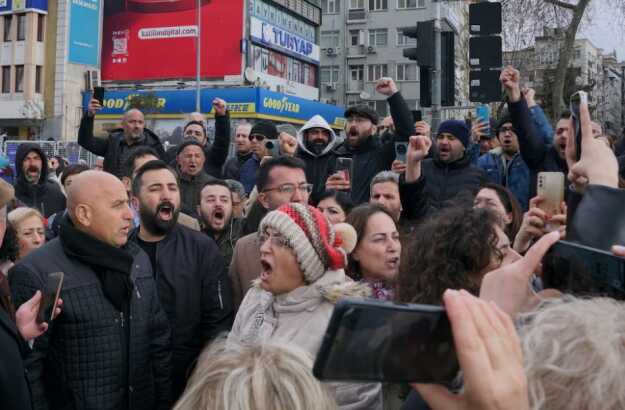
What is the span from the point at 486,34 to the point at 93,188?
564 cm

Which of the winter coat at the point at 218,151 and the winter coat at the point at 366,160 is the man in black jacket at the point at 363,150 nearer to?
the winter coat at the point at 366,160

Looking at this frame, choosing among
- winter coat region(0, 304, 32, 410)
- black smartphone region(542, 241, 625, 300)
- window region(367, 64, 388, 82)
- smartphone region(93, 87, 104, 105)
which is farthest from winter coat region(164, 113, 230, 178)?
window region(367, 64, 388, 82)

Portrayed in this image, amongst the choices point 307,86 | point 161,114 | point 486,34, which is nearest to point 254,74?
point 161,114

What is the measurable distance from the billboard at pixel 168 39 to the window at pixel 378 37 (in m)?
18.4

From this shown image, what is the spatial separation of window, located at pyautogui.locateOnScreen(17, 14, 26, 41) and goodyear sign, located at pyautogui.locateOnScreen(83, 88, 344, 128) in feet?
16.3

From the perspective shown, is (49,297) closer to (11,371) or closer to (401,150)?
(11,371)

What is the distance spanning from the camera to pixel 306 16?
2030 inches

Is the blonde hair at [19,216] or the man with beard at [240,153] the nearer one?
the blonde hair at [19,216]

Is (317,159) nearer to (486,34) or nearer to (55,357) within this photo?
(486,34)

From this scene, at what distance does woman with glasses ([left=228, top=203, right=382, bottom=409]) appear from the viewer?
2.97 meters

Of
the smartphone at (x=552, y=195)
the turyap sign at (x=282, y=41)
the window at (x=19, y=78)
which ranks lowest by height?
the smartphone at (x=552, y=195)

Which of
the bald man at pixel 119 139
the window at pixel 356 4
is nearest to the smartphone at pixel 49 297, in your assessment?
the bald man at pixel 119 139

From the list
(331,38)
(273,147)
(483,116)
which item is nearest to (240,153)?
(273,147)

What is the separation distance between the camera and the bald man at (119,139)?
7113 mm
